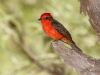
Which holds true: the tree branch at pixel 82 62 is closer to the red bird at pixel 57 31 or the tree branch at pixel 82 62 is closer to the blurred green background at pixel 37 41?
the red bird at pixel 57 31

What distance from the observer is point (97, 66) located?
331 centimetres

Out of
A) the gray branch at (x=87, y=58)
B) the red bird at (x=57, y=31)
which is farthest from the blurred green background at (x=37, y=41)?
the gray branch at (x=87, y=58)

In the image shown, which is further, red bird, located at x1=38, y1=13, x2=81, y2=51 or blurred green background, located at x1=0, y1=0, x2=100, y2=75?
blurred green background, located at x1=0, y1=0, x2=100, y2=75

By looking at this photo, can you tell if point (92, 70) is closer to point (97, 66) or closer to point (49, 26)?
point (97, 66)

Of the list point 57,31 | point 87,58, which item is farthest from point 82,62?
point 57,31

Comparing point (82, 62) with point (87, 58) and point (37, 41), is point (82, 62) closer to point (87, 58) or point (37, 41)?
point (87, 58)

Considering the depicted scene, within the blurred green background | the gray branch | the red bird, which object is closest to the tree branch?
the gray branch

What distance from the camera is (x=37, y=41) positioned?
575cm

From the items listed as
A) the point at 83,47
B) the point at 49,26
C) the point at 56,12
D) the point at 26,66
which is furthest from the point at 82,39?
the point at 49,26

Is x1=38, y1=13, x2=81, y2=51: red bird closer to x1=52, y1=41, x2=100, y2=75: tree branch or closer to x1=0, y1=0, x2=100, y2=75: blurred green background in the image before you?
x1=52, y1=41, x2=100, y2=75: tree branch

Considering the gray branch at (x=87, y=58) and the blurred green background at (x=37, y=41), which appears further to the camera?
the blurred green background at (x=37, y=41)

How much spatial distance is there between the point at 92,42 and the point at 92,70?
80.7 inches

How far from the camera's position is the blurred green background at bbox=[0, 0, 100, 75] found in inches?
207

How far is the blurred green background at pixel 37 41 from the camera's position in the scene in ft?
17.2
